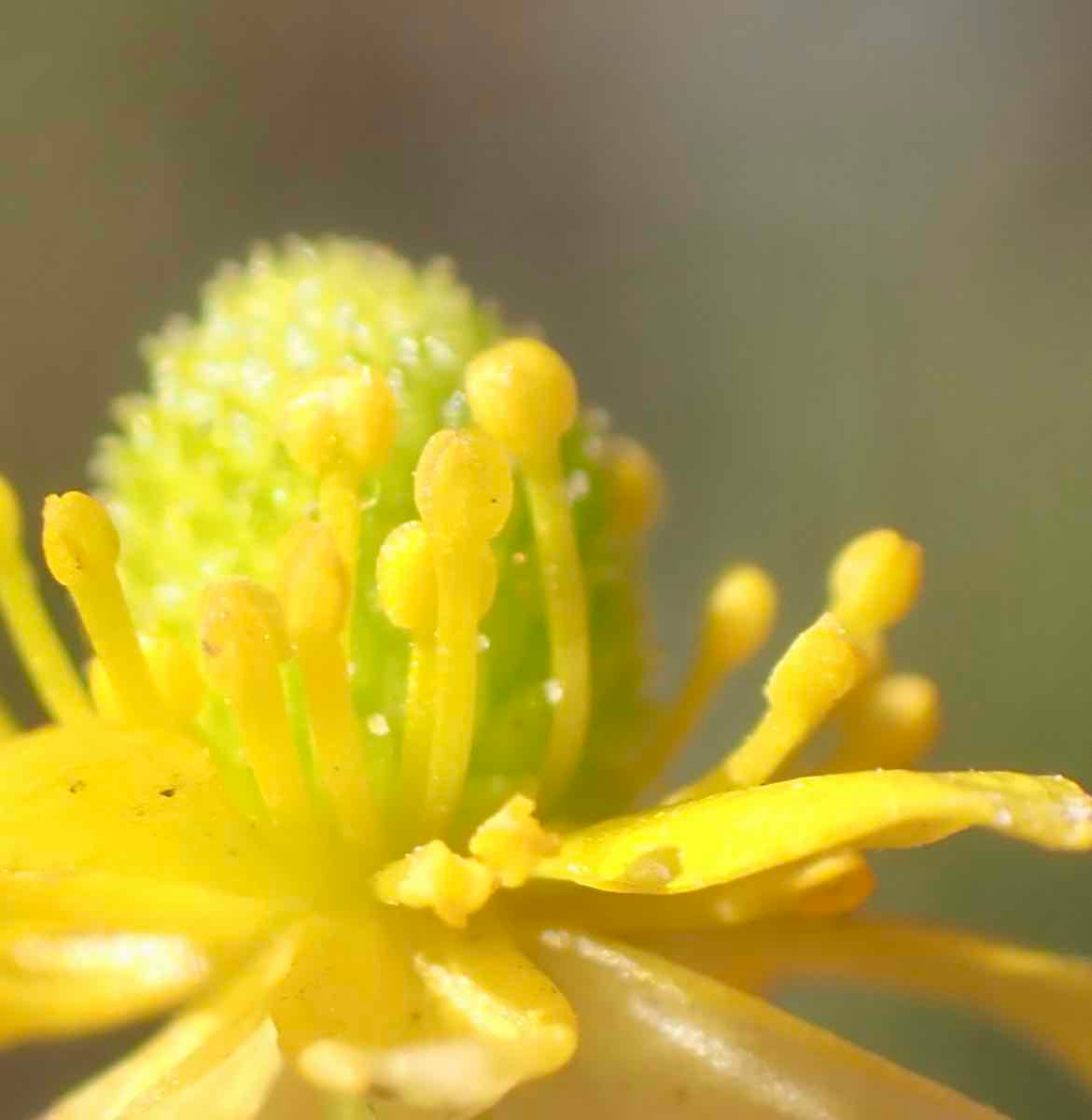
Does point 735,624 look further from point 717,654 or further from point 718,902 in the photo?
point 718,902

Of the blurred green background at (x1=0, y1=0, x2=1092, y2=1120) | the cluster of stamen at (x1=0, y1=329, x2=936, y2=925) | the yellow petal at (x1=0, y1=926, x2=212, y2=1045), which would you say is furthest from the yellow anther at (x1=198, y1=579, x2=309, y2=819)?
the blurred green background at (x1=0, y1=0, x2=1092, y2=1120)

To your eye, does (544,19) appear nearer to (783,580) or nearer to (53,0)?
(53,0)

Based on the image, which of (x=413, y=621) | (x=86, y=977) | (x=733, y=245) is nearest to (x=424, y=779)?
(x=413, y=621)

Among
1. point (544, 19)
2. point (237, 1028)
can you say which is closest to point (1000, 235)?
point (544, 19)

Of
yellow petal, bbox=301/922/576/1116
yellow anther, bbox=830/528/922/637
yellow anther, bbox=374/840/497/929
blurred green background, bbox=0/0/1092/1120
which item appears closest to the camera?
yellow petal, bbox=301/922/576/1116

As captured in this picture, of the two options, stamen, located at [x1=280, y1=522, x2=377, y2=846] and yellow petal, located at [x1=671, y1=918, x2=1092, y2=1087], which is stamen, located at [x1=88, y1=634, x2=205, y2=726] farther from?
yellow petal, located at [x1=671, y1=918, x2=1092, y2=1087]

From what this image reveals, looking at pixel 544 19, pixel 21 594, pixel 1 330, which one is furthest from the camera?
pixel 544 19

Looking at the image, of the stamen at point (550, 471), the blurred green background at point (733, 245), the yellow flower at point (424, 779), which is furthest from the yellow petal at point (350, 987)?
the blurred green background at point (733, 245)
